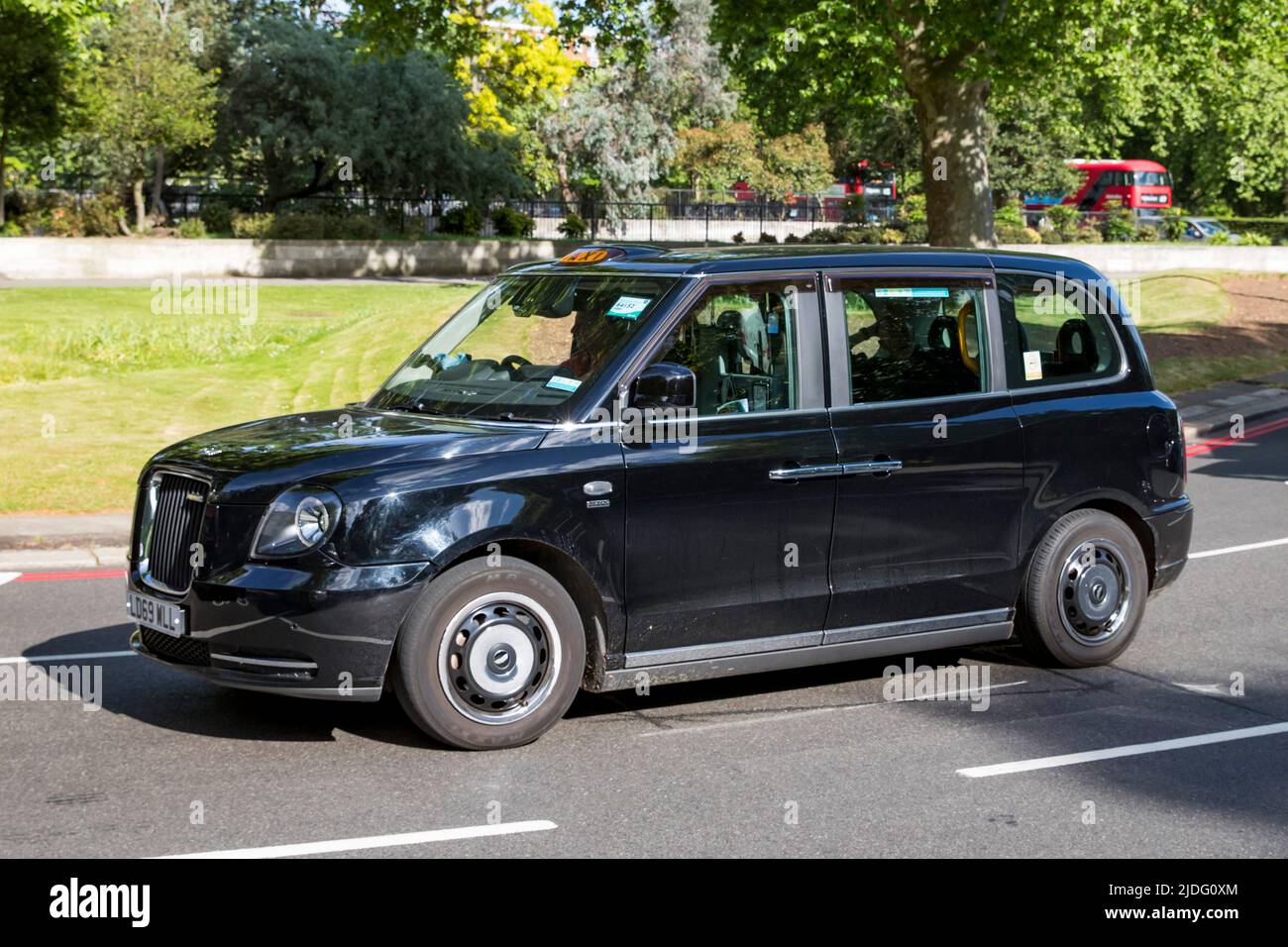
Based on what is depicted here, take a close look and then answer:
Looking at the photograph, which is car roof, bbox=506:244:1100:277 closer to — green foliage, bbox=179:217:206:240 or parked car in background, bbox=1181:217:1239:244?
green foliage, bbox=179:217:206:240

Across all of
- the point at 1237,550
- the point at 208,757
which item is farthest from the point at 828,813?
the point at 1237,550

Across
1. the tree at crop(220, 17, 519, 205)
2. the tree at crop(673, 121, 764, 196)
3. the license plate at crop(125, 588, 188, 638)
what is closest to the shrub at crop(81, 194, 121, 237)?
the tree at crop(220, 17, 519, 205)

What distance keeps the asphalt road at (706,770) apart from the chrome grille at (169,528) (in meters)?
0.70

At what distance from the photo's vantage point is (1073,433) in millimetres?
7645

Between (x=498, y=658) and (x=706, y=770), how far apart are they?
0.93 m

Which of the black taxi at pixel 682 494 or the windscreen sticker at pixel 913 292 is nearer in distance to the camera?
the black taxi at pixel 682 494

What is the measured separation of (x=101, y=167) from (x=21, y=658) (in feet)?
111

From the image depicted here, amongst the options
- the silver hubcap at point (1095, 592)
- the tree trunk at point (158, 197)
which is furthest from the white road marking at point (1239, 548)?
the tree trunk at point (158, 197)

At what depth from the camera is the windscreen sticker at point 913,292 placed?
7.25 meters

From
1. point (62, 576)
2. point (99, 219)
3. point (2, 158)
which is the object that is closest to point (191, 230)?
point (99, 219)

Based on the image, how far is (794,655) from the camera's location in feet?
22.6

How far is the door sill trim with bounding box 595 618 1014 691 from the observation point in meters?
6.57

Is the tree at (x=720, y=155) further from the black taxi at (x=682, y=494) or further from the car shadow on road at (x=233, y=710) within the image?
the car shadow on road at (x=233, y=710)

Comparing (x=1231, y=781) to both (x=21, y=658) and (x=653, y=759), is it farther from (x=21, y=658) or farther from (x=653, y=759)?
(x=21, y=658)
